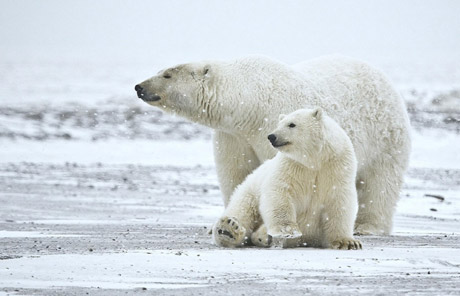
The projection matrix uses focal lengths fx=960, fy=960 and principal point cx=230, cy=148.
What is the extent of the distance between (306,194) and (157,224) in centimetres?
249

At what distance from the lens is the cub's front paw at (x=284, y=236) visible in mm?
6850

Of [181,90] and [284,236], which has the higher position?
[181,90]

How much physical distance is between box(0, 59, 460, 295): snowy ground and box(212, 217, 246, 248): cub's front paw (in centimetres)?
21

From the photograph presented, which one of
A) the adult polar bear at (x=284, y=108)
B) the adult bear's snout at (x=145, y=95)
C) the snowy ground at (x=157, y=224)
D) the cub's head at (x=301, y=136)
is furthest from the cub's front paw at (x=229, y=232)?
the adult bear's snout at (x=145, y=95)

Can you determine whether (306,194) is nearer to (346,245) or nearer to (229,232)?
(346,245)

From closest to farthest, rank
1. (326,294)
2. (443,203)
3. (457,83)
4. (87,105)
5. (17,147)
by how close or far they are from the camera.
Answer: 1. (326,294)
2. (443,203)
3. (17,147)
4. (87,105)
5. (457,83)

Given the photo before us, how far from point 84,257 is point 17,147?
1316 centimetres

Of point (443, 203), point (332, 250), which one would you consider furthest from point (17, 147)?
point (332, 250)

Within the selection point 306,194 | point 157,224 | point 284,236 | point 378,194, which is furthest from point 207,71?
point 284,236

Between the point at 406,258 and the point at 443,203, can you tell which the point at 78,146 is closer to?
the point at 443,203

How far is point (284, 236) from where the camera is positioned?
6.86m

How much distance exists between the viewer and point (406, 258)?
6293mm

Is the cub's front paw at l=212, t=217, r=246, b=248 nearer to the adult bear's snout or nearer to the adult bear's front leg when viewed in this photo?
the adult bear's front leg

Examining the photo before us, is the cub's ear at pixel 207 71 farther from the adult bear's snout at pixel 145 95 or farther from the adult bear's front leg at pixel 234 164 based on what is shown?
the adult bear's front leg at pixel 234 164
